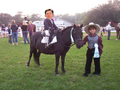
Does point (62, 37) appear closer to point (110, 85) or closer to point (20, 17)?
point (110, 85)

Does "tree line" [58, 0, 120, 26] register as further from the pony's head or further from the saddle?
the pony's head

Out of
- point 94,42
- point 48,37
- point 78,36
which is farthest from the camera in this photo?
point 48,37

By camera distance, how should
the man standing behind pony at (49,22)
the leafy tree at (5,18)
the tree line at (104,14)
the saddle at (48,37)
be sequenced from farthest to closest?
the leafy tree at (5,18) < the tree line at (104,14) < the man standing behind pony at (49,22) < the saddle at (48,37)

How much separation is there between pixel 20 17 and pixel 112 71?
70.9 m

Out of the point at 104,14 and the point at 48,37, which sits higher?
the point at 104,14

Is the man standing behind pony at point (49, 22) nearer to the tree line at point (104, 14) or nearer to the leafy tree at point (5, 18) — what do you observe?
the tree line at point (104, 14)

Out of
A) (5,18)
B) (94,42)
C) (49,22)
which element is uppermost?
(5,18)

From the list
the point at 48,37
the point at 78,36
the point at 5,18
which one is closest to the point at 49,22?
the point at 48,37

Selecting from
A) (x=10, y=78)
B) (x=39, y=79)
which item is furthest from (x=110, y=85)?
(x=10, y=78)

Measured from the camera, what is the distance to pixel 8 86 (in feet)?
10.9

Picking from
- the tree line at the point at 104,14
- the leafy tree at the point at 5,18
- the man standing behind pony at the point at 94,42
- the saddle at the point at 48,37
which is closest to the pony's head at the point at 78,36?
the man standing behind pony at the point at 94,42

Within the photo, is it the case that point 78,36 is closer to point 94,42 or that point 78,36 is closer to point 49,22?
point 94,42

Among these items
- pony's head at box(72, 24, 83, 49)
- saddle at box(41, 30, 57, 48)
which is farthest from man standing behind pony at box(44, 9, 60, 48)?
pony's head at box(72, 24, 83, 49)

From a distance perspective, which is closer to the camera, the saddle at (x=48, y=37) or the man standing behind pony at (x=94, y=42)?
the man standing behind pony at (x=94, y=42)
